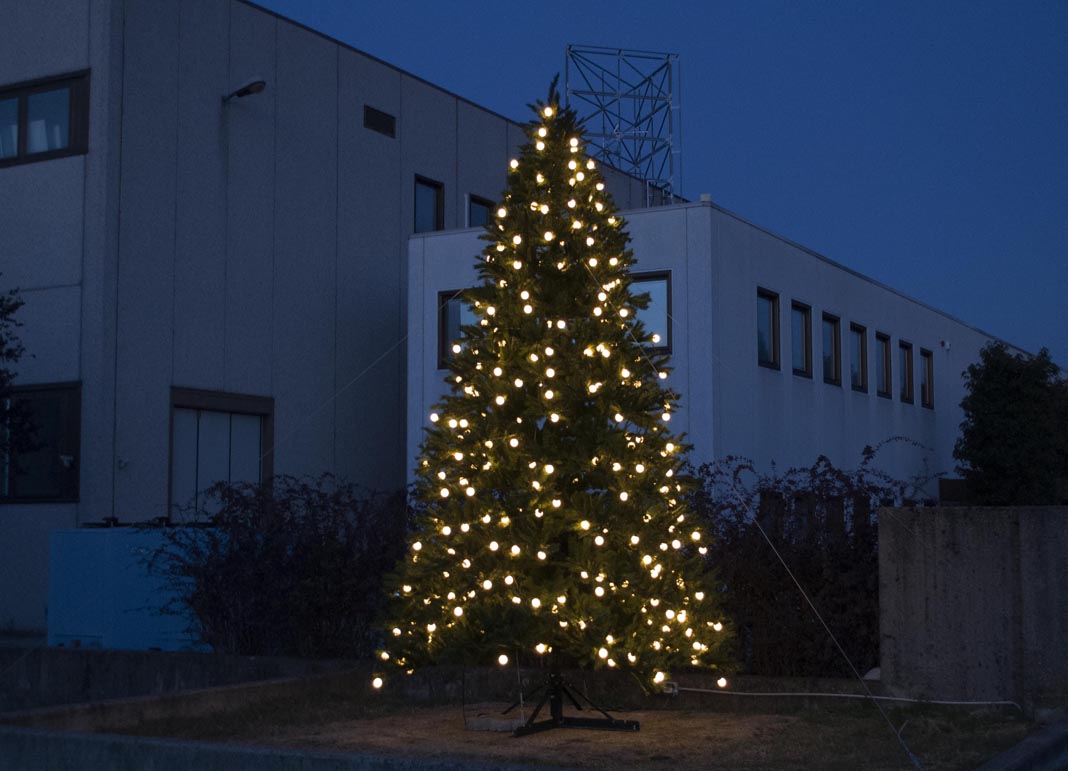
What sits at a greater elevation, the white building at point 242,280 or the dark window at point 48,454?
the white building at point 242,280

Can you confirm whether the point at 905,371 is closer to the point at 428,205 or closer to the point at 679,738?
the point at 428,205

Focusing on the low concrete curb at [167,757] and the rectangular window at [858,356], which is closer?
the low concrete curb at [167,757]

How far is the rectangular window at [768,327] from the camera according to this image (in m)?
22.6

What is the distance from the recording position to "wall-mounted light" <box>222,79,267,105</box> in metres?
21.8

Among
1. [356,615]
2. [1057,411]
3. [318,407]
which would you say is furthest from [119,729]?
[1057,411]

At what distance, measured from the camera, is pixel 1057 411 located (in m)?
31.2

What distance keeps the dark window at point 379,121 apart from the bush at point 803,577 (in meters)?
16.9

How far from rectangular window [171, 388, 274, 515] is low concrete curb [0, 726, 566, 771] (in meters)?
13.4

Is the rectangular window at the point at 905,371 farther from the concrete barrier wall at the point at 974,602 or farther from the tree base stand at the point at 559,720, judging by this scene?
the tree base stand at the point at 559,720

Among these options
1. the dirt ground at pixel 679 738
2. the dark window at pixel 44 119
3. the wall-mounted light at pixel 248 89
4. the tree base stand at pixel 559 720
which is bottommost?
the dirt ground at pixel 679 738

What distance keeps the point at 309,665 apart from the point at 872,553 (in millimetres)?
4526

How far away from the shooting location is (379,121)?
86.5ft

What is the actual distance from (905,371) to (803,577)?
2086 centimetres

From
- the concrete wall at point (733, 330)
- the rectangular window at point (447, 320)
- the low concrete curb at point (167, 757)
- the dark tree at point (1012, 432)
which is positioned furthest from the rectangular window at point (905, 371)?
the low concrete curb at point (167, 757)
